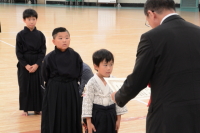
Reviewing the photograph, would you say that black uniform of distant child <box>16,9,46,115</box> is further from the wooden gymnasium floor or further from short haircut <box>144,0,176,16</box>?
short haircut <box>144,0,176,16</box>

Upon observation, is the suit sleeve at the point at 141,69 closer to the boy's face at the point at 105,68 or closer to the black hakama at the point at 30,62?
the boy's face at the point at 105,68

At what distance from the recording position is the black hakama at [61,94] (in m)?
4.34

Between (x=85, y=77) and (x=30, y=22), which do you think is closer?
(x=85, y=77)

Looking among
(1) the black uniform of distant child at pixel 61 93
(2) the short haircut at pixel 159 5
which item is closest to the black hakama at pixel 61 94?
(1) the black uniform of distant child at pixel 61 93

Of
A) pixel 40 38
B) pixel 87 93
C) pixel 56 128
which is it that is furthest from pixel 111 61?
pixel 40 38

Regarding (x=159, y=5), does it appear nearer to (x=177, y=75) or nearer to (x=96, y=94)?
(x=177, y=75)

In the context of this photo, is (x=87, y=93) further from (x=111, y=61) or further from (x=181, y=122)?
Answer: (x=181, y=122)

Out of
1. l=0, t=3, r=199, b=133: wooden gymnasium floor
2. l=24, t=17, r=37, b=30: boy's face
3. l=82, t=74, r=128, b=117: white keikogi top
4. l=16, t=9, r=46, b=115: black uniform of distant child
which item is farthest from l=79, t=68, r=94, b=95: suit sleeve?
l=24, t=17, r=37, b=30: boy's face

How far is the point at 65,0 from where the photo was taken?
121 ft

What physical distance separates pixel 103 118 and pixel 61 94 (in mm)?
726

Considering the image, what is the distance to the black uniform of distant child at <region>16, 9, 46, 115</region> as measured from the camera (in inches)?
222

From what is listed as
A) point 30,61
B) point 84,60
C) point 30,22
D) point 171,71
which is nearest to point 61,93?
point 30,61

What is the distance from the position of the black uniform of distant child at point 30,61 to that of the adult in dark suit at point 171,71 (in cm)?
321

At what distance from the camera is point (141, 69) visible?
264cm
